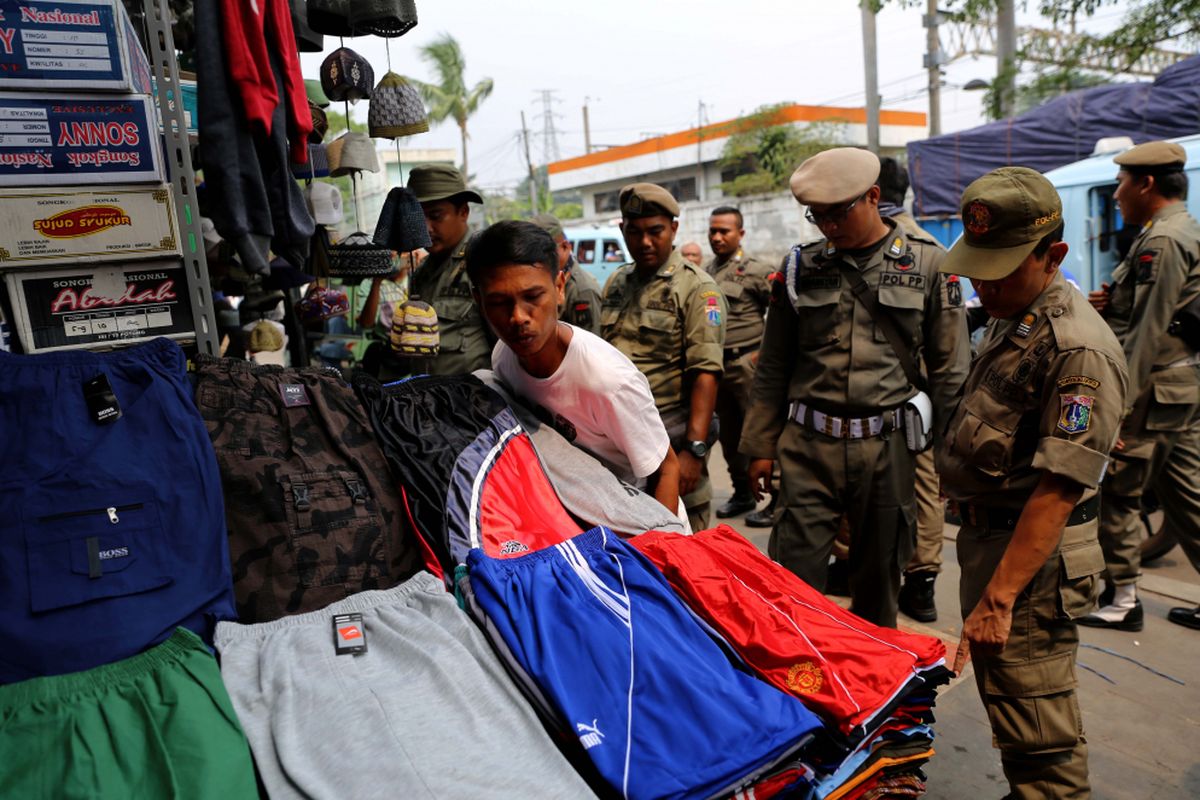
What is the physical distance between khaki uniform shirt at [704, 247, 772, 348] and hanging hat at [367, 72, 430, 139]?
112 inches

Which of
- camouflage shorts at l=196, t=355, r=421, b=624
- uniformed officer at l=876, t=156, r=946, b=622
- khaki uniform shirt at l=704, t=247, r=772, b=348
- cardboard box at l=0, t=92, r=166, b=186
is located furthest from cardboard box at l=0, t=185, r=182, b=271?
khaki uniform shirt at l=704, t=247, r=772, b=348

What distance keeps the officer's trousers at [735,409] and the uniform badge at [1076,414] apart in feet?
11.0

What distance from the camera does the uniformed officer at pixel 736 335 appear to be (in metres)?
5.45

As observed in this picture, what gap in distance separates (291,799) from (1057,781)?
6.23 feet

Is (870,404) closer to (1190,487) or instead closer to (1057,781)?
(1057,781)

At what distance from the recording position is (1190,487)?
12.3 feet

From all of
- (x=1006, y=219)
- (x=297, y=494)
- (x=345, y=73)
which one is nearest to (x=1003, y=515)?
(x=1006, y=219)

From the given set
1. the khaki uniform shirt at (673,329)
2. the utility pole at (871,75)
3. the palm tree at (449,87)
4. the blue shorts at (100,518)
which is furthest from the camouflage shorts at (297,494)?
the palm tree at (449,87)

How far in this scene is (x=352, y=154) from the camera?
3244 millimetres

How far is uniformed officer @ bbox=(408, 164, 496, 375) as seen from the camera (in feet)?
10.9

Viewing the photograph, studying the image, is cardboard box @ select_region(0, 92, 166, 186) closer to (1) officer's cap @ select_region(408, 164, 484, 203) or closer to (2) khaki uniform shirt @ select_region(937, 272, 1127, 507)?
(1) officer's cap @ select_region(408, 164, 484, 203)

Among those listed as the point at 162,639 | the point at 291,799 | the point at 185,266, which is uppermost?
the point at 185,266

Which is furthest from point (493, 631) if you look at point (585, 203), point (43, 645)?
point (585, 203)

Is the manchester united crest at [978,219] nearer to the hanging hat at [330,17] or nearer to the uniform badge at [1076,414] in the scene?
the uniform badge at [1076,414]
